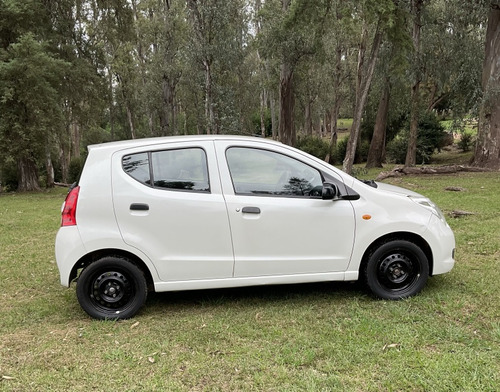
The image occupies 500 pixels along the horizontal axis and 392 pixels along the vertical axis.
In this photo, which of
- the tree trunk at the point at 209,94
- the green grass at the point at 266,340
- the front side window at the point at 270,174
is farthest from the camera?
the tree trunk at the point at 209,94

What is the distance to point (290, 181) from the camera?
4.32 m

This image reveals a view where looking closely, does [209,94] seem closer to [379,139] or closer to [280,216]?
[379,139]

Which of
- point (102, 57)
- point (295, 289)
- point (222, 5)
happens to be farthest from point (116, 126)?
point (295, 289)

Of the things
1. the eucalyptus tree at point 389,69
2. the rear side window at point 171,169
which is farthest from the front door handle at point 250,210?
the eucalyptus tree at point 389,69

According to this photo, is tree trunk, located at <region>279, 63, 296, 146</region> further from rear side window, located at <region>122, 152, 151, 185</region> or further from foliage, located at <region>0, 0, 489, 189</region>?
rear side window, located at <region>122, 152, 151, 185</region>

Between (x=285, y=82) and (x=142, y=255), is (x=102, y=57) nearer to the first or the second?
(x=285, y=82)

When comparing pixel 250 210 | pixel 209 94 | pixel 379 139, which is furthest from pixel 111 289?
pixel 379 139

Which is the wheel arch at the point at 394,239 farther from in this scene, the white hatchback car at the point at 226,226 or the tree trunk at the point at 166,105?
the tree trunk at the point at 166,105

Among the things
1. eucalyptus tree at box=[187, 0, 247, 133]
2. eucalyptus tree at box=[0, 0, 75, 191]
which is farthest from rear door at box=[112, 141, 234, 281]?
eucalyptus tree at box=[187, 0, 247, 133]

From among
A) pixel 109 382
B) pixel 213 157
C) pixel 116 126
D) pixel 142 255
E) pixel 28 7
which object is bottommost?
pixel 109 382

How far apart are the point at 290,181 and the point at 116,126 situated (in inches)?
1705

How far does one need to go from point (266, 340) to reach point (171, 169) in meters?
1.88

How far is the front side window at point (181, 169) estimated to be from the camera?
4.16 metres

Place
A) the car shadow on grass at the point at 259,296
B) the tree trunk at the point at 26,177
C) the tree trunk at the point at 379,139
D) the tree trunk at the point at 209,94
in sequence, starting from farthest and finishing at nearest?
the tree trunk at the point at 379,139 → the tree trunk at the point at 209,94 → the tree trunk at the point at 26,177 → the car shadow on grass at the point at 259,296
